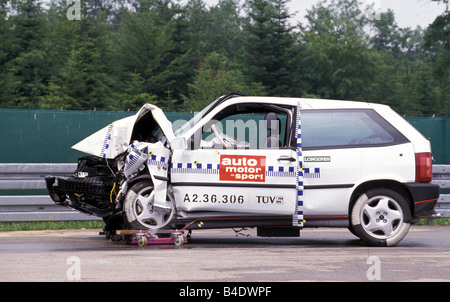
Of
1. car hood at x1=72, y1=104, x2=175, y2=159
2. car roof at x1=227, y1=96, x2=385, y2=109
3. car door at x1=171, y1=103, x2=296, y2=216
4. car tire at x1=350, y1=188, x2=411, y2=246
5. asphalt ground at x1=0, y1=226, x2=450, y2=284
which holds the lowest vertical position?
asphalt ground at x1=0, y1=226, x2=450, y2=284

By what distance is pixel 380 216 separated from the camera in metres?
8.59

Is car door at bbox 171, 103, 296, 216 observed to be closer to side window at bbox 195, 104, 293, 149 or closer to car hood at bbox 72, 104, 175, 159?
side window at bbox 195, 104, 293, 149

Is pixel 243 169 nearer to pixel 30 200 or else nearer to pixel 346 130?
pixel 346 130

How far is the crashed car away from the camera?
838 cm

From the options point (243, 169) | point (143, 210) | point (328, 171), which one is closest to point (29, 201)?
point (143, 210)

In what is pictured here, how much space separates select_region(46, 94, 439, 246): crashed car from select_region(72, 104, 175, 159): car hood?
0.02 m

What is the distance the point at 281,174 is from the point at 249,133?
2.69 feet

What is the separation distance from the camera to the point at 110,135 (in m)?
8.95

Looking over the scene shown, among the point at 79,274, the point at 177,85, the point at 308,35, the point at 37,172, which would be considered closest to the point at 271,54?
the point at 177,85

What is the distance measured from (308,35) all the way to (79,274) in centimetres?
6910

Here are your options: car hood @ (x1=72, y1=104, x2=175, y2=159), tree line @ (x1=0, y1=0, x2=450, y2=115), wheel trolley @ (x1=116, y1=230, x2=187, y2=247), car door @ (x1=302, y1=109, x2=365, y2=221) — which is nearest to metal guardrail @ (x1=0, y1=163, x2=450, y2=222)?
car hood @ (x1=72, y1=104, x2=175, y2=159)
